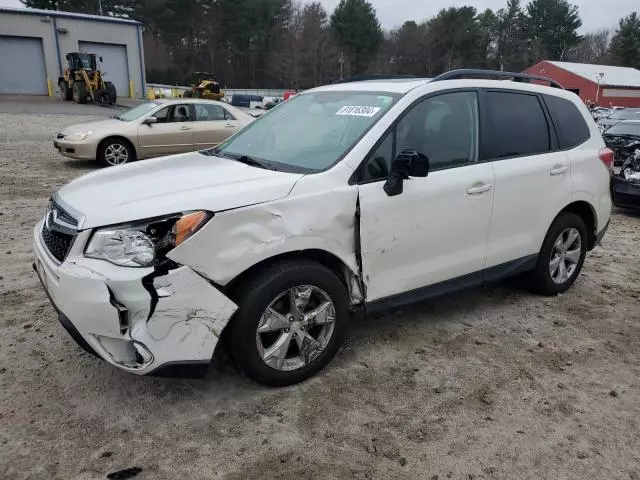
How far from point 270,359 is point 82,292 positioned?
1.09 m

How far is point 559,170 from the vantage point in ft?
14.5

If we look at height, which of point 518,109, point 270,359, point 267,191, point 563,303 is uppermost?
point 518,109

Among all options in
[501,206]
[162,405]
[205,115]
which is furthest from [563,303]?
[205,115]

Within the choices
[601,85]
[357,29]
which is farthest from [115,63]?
[601,85]

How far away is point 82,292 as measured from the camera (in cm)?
271

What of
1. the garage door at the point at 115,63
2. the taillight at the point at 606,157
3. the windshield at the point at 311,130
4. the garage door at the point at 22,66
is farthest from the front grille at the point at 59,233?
the garage door at the point at 115,63

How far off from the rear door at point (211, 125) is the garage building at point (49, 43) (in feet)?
89.9

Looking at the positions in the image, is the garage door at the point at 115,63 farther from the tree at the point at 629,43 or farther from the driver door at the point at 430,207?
the tree at the point at 629,43

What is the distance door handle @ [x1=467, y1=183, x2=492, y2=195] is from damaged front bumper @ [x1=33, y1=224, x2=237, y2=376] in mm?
1917

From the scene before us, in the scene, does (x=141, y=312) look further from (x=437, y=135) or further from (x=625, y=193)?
(x=625, y=193)

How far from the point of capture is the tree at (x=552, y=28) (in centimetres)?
8756

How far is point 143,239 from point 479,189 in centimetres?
234

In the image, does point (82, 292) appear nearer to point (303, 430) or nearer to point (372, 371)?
point (303, 430)

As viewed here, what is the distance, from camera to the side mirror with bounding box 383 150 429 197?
326cm
